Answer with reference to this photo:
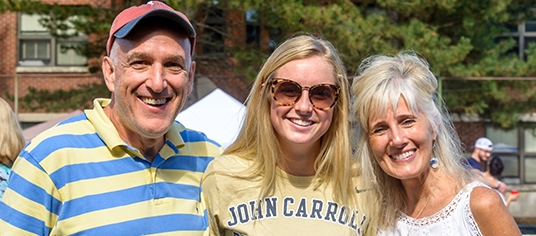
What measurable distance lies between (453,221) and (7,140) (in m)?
2.89

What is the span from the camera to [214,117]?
695cm

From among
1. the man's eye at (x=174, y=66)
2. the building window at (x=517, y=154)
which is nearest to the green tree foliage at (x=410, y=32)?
the building window at (x=517, y=154)

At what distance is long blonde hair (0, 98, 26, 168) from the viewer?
3943mm

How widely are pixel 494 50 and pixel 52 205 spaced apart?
1075 cm

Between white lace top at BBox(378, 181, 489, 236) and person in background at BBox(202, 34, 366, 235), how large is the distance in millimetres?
268

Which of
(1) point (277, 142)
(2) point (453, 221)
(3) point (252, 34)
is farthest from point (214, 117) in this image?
(3) point (252, 34)

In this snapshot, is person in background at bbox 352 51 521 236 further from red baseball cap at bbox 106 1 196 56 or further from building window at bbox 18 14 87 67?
building window at bbox 18 14 87 67

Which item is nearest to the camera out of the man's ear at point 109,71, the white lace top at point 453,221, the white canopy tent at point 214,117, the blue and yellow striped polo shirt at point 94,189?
the blue and yellow striped polo shirt at point 94,189

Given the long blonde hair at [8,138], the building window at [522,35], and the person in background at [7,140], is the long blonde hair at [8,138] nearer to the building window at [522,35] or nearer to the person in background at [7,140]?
the person in background at [7,140]

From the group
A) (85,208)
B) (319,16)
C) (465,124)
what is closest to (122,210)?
(85,208)

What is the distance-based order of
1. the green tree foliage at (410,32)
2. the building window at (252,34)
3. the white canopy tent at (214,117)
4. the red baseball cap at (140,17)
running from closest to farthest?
the red baseball cap at (140,17) → the white canopy tent at (214,117) → the green tree foliage at (410,32) → the building window at (252,34)

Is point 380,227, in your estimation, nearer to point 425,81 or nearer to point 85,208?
point 425,81

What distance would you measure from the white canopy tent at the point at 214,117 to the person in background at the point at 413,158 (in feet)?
12.6

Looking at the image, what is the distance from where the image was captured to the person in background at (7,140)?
12.9 feet
